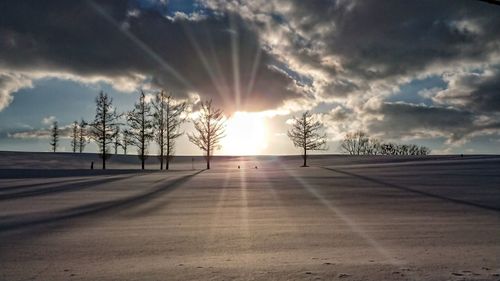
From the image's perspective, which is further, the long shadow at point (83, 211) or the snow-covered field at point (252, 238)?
the long shadow at point (83, 211)

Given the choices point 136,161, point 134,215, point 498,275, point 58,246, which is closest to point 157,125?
point 136,161

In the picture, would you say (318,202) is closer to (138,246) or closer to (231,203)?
(231,203)

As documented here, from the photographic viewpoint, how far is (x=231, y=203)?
12.5 metres

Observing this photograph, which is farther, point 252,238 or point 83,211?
point 83,211

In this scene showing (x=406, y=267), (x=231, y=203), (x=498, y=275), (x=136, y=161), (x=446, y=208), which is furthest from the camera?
(x=136, y=161)

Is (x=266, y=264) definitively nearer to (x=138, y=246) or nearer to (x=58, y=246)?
(x=138, y=246)

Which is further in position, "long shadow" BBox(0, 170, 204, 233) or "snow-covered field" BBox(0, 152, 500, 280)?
"long shadow" BBox(0, 170, 204, 233)

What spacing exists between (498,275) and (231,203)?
8.46 metres

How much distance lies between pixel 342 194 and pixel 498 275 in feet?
32.2

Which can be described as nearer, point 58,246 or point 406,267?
point 406,267

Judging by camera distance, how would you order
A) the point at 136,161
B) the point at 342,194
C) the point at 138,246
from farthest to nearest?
the point at 136,161 < the point at 342,194 < the point at 138,246

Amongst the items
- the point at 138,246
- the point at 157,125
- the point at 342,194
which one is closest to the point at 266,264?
the point at 138,246

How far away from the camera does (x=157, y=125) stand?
46.5 metres

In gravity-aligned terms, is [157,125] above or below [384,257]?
above
